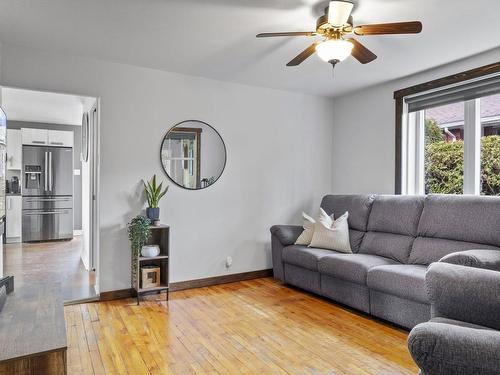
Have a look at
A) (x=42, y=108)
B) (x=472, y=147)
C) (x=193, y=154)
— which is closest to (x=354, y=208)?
(x=472, y=147)

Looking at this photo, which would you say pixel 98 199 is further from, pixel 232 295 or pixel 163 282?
pixel 232 295

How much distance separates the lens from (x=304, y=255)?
12.1 feet

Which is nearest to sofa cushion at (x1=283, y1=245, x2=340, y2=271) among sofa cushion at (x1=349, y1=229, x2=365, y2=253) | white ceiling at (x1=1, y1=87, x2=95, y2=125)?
sofa cushion at (x1=349, y1=229, x2=365, y2=253)

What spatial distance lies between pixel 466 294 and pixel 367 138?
308 cm

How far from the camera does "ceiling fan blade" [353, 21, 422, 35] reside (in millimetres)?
2113

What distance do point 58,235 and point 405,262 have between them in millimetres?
6431

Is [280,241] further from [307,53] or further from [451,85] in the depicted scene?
[451,85]

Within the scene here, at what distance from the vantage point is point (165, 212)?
384 cm

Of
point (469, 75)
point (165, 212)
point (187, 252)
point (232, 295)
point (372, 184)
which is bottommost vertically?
point (232, 295)

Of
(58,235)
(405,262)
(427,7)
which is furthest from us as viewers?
(58,235)

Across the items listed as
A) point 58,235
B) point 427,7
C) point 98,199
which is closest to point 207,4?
point 427,7

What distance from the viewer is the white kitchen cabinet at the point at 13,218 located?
262 inches

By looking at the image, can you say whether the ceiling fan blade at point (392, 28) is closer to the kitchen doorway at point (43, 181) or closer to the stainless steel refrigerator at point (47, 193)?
the kitchen doorway at point (43, 181)

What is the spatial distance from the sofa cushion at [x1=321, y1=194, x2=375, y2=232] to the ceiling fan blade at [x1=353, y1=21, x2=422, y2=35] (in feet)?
6.85
